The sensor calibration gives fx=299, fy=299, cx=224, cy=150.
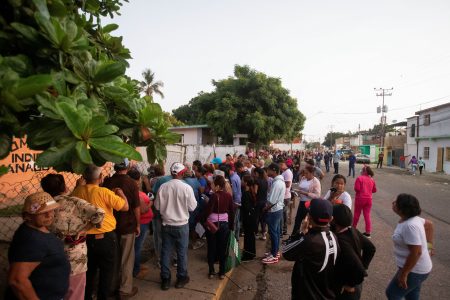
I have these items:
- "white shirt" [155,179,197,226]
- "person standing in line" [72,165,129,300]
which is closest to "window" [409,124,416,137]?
"white shirt" [155,179,197,226]

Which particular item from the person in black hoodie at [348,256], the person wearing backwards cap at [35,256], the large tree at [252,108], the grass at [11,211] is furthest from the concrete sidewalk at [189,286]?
the large tree at [252,108]

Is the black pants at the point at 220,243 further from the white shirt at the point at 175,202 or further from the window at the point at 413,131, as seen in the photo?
the window at the point at 413,131

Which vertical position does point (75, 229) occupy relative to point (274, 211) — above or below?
above

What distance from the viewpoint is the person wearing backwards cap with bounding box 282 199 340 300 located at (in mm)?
2434

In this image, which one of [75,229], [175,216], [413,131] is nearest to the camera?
[75,229]

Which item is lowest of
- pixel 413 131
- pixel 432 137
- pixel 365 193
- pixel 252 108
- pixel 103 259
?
pixel 103 259

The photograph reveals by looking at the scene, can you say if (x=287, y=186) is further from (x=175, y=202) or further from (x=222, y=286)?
(x=175, y=202)

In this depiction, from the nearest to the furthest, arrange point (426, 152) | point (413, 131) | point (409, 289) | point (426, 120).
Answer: point (409, 289)
point (426, 152)
point (426, 120)
point (413, 131)

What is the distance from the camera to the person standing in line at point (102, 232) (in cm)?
325

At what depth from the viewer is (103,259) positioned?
3.34m

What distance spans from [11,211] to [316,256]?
836cm

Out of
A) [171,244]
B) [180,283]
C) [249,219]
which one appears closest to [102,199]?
[171,244]

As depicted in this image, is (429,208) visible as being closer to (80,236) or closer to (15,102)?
(80,236)

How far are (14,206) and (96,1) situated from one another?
863cm
